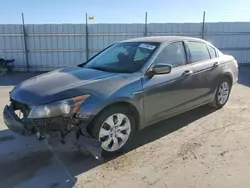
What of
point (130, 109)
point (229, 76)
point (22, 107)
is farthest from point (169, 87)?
point (22, 107)

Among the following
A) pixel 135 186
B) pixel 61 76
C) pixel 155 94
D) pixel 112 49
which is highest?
pixel 112 49

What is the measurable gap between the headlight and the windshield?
105 centimetres

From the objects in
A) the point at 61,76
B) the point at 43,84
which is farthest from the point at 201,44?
the point at 43,84

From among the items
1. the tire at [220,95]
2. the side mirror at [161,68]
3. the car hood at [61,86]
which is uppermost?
the side mirror at [161,68]

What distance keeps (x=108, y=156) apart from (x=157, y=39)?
2.10 m

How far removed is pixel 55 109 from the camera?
3.14 m

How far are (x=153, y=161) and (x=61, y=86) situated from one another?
152 centimetres

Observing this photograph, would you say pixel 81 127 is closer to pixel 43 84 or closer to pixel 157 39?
pixel 43 84

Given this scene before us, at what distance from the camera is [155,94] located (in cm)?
397

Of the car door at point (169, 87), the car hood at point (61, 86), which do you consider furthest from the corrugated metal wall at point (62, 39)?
the car hood at point (61, 86)

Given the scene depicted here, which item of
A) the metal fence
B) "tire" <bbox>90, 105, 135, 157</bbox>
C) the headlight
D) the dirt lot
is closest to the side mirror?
"tire" <bbox>90, 105, 135, 157</bbox>

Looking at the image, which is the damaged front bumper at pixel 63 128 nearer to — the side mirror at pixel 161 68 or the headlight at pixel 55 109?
the headlight at pixel 55 109

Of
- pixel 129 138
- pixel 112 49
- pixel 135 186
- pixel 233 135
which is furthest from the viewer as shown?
pixel 112 49

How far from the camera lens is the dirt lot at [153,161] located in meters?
3.07
